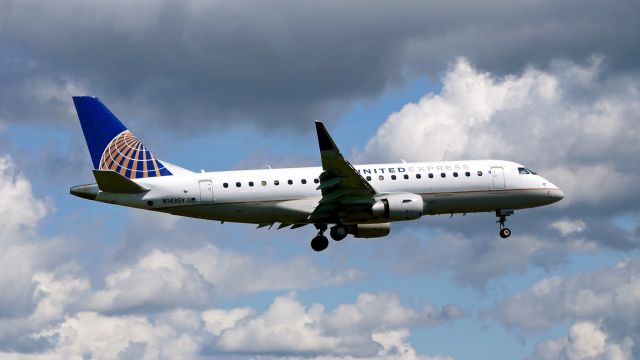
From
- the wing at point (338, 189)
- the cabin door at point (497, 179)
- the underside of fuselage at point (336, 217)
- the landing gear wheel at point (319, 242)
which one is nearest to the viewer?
the wing at point (338, 189)

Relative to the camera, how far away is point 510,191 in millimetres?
85625

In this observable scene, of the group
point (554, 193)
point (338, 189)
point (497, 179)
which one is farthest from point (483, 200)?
point (338, 189)

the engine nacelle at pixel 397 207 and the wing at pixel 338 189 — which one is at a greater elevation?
the wing at pixel 338 189

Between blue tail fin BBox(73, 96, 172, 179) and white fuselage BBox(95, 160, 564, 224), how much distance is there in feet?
5.24

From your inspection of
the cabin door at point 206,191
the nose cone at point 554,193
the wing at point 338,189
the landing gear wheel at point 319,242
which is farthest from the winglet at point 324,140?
the nose cone at point 554,193

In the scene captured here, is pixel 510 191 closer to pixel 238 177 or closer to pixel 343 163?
pixel 343 163

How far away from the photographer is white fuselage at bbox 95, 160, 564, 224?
80688mm

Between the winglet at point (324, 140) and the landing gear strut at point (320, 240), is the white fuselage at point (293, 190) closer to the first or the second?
the landing gear strut at point (320, 240)

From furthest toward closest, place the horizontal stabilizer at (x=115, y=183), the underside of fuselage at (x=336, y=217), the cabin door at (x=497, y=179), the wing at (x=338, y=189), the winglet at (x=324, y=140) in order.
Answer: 1. the cabin door at (x=497, y=179)
2. the underside of fuselage at (x=336, y=217)
3. the horizontal stabilizer at (x=115, y=183)
4. the wing at (x=338, y=189)
5. the winglet at (x=324, y=140)

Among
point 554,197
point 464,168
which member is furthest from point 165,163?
point 554,197

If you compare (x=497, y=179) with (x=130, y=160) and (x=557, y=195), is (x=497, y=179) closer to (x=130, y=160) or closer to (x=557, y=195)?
(x=557, y=195)

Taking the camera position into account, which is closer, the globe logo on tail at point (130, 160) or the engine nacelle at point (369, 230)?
the globe logo on tail at point (130, 160)

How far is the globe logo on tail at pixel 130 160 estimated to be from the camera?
82.7 meters

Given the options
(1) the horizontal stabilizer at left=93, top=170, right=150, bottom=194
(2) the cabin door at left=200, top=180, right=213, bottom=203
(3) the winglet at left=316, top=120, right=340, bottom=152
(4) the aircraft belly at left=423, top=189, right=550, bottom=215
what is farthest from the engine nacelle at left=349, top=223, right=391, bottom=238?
(1) the horizontal stabilizer at left=93, top=170, right=150, bottom=194
